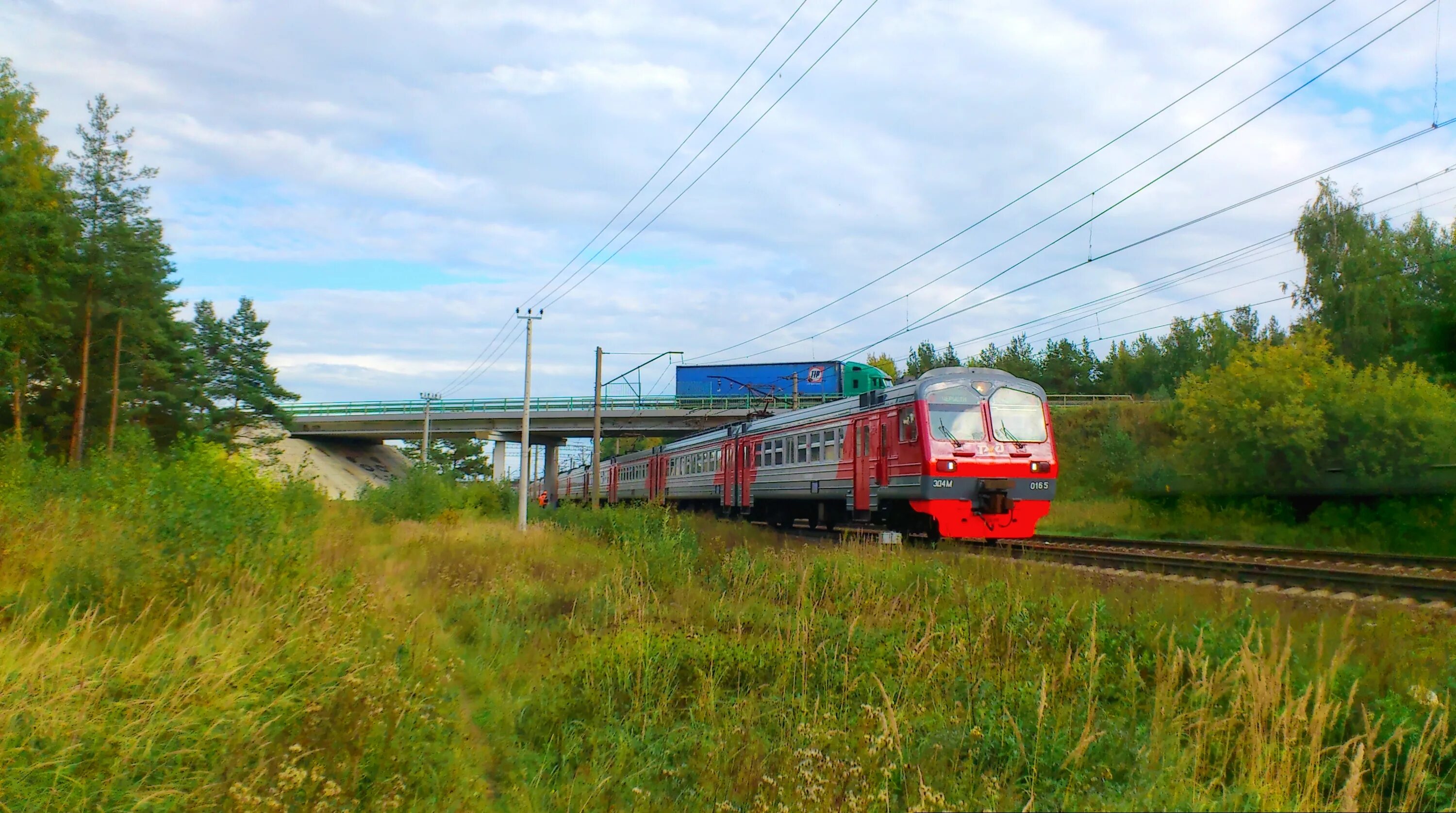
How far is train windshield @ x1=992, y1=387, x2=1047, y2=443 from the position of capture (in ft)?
56.6

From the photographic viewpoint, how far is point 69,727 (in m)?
4.64

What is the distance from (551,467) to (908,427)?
55801 mm

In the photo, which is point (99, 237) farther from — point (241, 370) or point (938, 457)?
point (938, 457)

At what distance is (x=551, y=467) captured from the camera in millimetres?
70312

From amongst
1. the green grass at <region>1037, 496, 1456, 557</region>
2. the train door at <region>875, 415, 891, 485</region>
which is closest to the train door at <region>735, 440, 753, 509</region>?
the train door at <region>875, 415, 891, 485</region>

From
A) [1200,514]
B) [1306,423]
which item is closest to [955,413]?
[1306,423]

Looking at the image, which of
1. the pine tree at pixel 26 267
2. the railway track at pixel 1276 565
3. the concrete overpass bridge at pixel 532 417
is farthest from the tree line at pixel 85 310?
the railway track at pixel 1276 565

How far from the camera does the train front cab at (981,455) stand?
16.4m

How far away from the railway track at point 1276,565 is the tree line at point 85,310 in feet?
86.1

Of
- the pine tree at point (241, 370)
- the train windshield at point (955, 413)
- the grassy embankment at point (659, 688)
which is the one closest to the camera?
the grassy embankment at point (659, 688)

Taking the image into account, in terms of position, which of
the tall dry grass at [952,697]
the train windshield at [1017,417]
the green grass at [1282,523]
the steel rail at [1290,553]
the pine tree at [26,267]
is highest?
the pine tree at [26,267]

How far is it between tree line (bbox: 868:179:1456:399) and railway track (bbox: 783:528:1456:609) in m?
7.08

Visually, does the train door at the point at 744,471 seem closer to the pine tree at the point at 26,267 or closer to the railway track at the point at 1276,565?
the railway track at the point at 1276,565

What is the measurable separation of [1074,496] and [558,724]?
3529 centimetres
